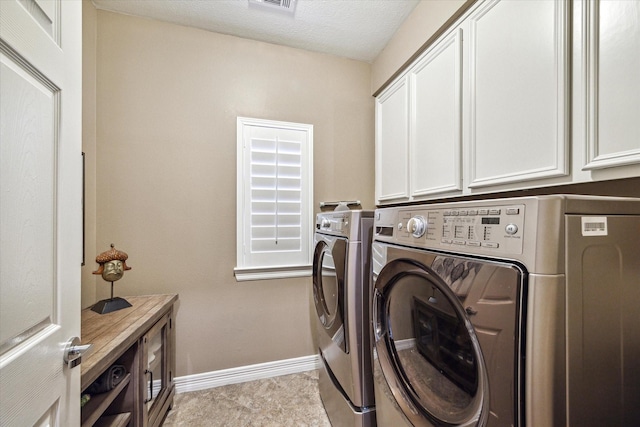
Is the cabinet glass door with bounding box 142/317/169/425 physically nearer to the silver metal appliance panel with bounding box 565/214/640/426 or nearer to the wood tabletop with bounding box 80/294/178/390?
the wood tabletop with bounding box 80/294/178/390

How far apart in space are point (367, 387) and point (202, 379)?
4.49ft

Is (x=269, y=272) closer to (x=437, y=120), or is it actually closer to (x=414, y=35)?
(x=437, y=120)

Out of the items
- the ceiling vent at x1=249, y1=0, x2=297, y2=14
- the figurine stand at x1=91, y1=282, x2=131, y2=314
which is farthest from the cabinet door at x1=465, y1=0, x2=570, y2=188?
the figurine stand at x1=91, y1=282, x2=131, y2=314

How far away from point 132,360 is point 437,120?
2103 millimetres

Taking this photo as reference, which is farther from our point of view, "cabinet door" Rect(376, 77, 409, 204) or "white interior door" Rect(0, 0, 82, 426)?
"cabinet door" Rect(376, 77, 409, 204)

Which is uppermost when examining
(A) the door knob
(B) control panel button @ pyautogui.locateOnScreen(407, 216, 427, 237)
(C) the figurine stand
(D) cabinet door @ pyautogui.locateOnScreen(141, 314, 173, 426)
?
(B) control panel button @ pyautogui.locateOnScreen(407, 216, 427, 237)

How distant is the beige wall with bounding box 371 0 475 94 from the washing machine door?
1.38 meters

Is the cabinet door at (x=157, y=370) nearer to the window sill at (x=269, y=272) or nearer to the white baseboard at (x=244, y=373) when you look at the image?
the white baseboard at (x=244, y=373)

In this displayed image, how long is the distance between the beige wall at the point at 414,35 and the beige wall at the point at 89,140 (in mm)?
2097

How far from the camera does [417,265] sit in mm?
853

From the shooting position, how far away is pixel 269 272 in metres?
2.05

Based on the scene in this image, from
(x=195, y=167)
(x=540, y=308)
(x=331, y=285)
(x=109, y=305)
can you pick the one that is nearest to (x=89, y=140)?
(x=195, y=167)

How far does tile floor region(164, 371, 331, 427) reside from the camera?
1608 mm

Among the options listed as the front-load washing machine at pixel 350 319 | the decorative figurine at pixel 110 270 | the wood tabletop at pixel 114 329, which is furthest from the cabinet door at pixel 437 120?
the decorative figurine at pixel 110 270
